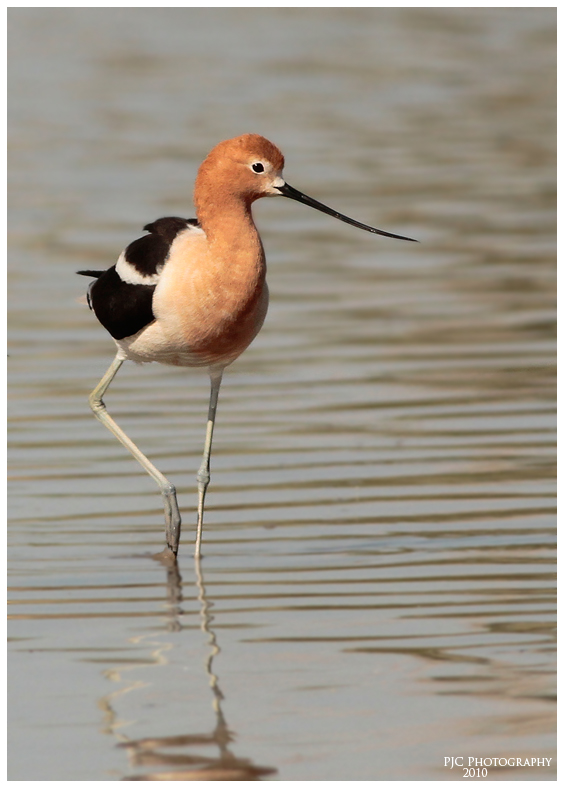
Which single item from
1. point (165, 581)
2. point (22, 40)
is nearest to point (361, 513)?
point (165, 581)

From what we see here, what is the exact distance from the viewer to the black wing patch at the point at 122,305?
6461mm

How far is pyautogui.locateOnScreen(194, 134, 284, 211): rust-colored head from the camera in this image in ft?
20.7

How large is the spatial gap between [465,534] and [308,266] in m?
5.63

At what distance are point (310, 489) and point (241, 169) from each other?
5.39ft

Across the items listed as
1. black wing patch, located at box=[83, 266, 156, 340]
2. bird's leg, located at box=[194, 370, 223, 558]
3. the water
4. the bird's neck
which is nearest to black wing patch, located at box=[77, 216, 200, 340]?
black wing patch, located at box=[83, 266, 156, 340]

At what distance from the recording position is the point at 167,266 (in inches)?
251

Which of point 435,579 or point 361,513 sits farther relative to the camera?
point 361,513

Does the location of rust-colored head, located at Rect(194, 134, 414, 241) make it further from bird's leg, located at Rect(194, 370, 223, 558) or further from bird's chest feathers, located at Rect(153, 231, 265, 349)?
bird's leg, located at Rect(194, 370, 223, 558)

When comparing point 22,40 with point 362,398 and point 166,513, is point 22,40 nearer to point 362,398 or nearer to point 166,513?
point 362,398

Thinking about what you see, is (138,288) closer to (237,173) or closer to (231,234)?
(231,234)

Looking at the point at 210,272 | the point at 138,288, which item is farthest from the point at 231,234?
the point at 138,288

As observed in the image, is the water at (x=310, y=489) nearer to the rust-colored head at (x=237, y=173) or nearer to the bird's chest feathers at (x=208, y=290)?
the bird's chest feathers at (x=208, y=290)
